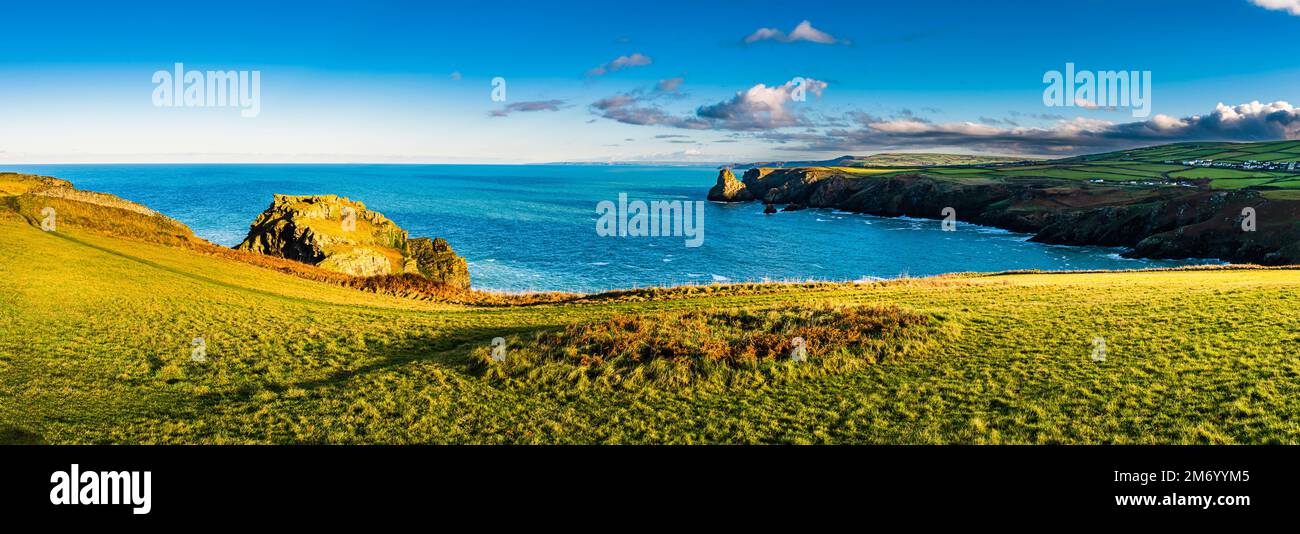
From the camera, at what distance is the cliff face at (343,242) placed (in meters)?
52.8

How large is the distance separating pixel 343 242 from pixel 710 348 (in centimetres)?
4769

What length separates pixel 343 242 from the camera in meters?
55.0

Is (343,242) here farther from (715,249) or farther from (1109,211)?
(1109,211)

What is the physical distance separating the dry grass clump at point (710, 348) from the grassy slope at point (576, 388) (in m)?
0.72

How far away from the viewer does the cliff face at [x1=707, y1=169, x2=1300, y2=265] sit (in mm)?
80250

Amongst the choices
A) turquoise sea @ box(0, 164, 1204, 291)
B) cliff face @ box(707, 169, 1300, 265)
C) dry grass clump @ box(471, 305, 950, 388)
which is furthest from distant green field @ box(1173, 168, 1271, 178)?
dry grass clump @ box(471, 305, 950, 388)

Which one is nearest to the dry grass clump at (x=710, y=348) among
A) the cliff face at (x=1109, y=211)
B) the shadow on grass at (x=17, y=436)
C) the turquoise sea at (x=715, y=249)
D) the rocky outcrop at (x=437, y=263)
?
the shadow on grass at (x=17, y=436)

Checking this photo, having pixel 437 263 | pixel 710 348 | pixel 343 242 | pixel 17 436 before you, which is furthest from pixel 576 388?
pixel 437 263

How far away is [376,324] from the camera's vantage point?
27297 mm
